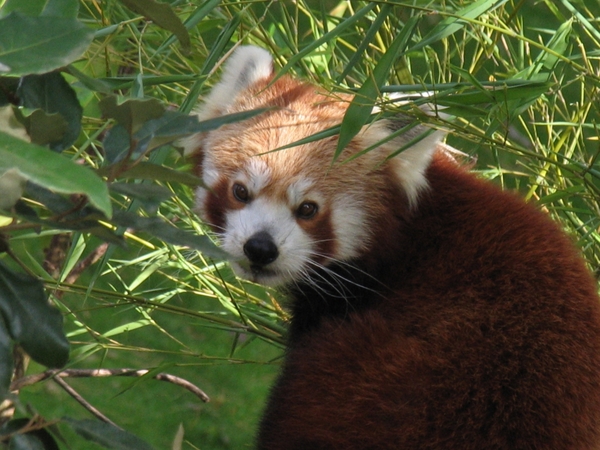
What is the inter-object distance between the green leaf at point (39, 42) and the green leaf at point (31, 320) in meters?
0.23

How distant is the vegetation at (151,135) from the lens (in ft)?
2.62

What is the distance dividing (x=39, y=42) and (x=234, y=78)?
1261 millimetres

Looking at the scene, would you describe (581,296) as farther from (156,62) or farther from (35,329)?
(156,62)

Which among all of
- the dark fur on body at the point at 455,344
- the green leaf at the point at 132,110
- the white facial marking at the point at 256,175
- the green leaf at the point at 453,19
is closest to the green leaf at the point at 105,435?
the green leaf at the point at 132,110

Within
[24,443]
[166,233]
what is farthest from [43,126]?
[24,443]

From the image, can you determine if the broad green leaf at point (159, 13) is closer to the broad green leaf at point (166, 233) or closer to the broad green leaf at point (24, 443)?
the broad green leaf at point (166, 233)

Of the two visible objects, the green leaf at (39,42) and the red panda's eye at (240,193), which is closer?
the green leaf at (39,42)

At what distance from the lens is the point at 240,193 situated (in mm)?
1868

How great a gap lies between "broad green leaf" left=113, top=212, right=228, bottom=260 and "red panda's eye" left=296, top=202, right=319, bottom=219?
0.99 m

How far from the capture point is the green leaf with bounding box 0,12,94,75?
2.51ft

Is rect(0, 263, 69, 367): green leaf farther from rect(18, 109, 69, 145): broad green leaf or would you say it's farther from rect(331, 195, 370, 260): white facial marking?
rect(331, 195, 370, 260): white facial marking

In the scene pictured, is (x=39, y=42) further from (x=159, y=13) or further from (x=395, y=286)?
(x=395, y=286)

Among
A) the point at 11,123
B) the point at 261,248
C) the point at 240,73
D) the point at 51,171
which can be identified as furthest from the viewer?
the point at 240,73

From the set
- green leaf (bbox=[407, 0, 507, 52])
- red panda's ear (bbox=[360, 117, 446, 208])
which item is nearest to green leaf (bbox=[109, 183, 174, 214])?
green leaf (bbox=[407, 0, 507, 52])
